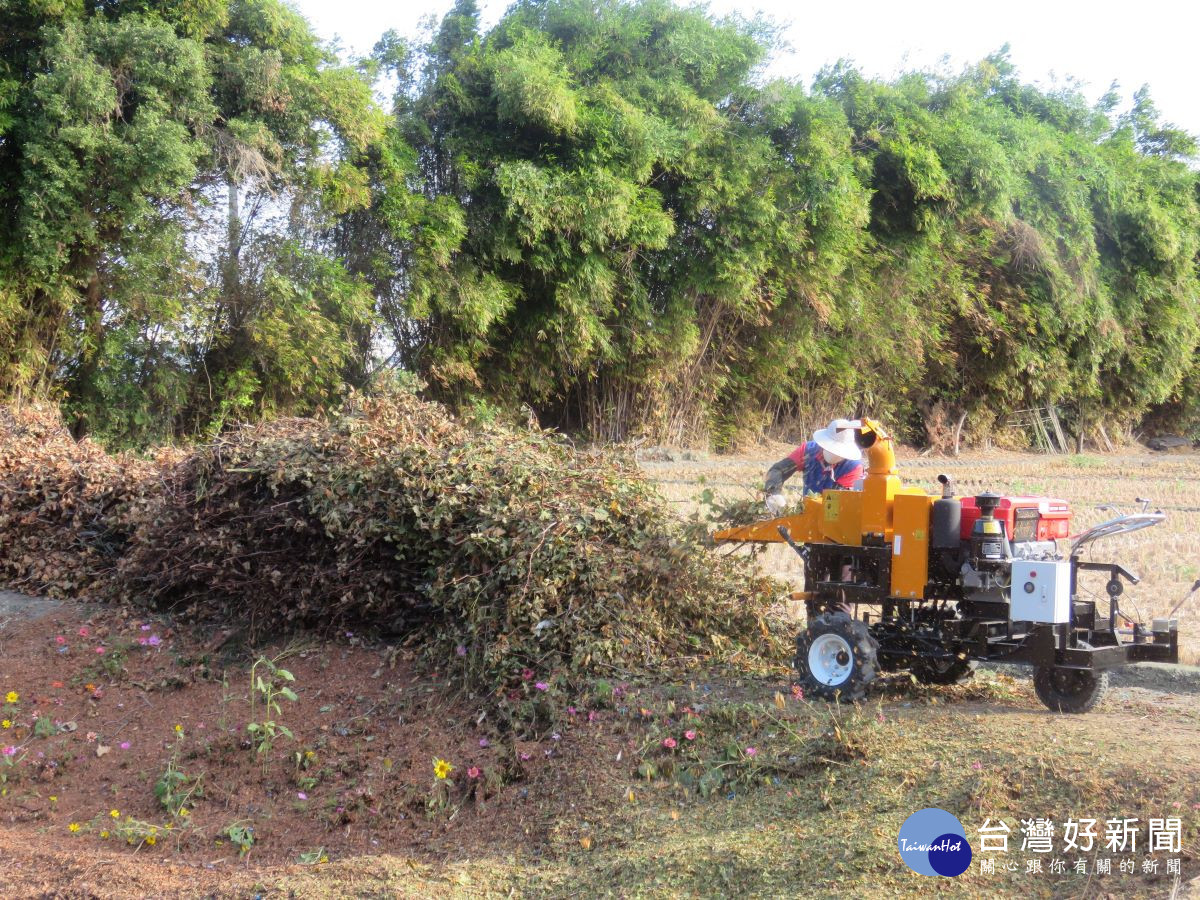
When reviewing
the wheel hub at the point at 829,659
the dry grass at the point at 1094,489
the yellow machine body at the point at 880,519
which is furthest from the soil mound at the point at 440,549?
the dry grass at the point at 1094,489

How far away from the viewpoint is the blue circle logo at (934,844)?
3498 millimetres

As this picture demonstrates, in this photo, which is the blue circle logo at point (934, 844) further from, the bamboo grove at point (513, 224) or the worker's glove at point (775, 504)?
the bamboo grove at point (513, 224)

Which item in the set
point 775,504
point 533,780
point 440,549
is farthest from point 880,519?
point 440,549

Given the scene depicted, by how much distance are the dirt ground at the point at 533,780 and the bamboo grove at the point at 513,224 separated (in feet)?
8.00

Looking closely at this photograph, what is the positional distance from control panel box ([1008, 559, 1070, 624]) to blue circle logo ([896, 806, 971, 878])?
1285mm

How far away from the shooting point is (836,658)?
5152 millimetres

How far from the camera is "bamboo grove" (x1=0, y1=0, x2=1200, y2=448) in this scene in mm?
10758

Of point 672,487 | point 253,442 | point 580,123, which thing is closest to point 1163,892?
point 253,442

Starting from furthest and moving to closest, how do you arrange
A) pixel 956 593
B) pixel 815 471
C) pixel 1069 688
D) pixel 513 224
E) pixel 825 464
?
pixel 513 224 → pixel 815 471 → pixel 825 464 → pixel 956 593 → pixel 1069 688

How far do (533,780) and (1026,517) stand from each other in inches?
101

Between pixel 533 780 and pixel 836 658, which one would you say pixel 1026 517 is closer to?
pixel 836 658

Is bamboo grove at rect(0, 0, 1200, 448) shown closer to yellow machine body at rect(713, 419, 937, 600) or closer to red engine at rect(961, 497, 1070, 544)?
yellow machine body at rect(713, 419, 937, 600)

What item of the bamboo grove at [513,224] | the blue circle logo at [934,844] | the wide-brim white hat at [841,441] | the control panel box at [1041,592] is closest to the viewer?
the blue circle logo at [934,844]

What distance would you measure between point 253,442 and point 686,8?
1126 centimetres
